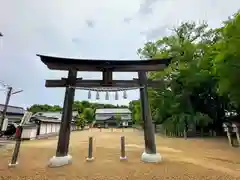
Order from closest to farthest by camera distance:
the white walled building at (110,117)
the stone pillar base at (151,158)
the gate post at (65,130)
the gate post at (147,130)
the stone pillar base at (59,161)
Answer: the stone pillar base at (59,161), the gate post at (65,130), the stone pillar base at (151,158), the gate post at (147,130), the white walled building at (110,117)

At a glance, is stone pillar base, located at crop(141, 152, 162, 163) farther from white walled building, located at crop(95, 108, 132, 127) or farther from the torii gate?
white walled building, located at crop(95, 108, 132, 127)

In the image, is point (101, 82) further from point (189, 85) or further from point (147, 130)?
point (189, 85)

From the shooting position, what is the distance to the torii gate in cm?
701

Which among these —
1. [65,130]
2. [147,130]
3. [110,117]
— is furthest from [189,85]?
[110,117]

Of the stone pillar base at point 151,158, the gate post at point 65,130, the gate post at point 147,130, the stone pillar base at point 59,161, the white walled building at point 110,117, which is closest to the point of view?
the stone pillar base at point 59,161

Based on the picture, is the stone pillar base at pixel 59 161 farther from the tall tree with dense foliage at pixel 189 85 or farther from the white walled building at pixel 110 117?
the white walled building at pixel 110 117

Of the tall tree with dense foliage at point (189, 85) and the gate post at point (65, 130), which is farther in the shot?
the tall tree with dense foliage at point (189, 85)

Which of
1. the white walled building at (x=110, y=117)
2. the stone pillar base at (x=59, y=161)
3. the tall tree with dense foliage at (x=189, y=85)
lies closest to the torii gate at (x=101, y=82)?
the stone pillar base at (x=59, y=161)

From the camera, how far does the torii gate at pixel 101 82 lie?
7.01 m

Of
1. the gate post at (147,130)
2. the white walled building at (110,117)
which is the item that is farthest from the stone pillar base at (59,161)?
the white walled building at (110,117)

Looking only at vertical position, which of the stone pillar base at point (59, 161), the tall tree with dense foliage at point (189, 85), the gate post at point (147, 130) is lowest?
the stone pillar base at point (59, 161)

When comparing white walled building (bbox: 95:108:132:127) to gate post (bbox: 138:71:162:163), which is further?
white walled building (bbox: 95:108:132:127)

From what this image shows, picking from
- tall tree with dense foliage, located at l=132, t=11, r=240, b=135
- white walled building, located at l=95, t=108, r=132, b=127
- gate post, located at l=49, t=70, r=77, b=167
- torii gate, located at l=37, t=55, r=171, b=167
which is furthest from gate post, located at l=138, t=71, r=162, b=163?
white walled building, located at l=95, t=108, r=132, b=127

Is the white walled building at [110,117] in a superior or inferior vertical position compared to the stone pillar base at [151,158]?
superior
